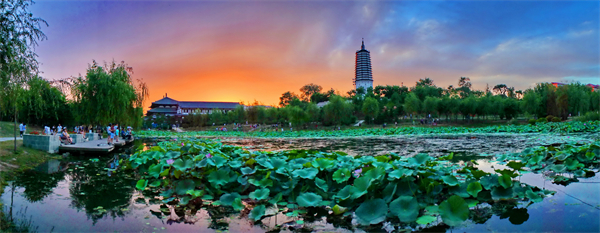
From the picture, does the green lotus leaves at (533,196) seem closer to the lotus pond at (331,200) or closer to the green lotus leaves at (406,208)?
the lotus pond at (331,200)

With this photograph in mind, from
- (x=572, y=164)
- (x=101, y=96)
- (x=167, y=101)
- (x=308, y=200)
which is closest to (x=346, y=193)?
(x=308, y=200)

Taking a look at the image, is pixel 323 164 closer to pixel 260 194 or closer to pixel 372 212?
pixel 260 194

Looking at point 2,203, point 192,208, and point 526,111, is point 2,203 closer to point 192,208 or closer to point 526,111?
point 192,208

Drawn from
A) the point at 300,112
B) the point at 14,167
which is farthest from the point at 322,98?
the point at 14,167

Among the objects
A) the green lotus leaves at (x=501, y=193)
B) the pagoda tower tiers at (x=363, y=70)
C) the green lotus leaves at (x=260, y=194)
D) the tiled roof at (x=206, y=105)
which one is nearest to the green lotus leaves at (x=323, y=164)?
the green lotus leaves at (x=260, y=194)

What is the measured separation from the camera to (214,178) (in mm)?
4105

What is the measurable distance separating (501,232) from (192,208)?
322 cm

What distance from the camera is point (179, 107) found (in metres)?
55.9

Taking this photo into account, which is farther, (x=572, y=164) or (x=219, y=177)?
(x=572, y=164)

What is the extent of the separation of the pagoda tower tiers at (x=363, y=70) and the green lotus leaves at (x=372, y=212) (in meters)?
68.1

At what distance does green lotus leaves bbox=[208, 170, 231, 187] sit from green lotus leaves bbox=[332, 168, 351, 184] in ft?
4.57

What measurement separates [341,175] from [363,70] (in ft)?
227

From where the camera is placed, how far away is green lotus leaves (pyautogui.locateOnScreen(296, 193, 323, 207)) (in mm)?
3309

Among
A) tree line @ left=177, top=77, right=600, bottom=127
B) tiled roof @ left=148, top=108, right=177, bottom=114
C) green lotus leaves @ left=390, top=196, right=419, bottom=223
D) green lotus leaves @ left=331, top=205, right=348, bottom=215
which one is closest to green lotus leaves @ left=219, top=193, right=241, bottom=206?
green lotus leaves @ left=331, top=205, right=348, bottom=215
